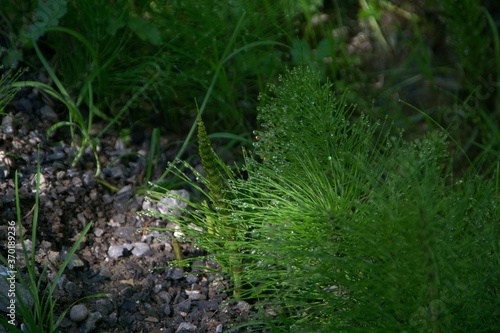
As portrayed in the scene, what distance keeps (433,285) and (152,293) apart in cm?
94

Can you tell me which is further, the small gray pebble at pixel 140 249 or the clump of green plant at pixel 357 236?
the small gray pebble at pixel 140 249

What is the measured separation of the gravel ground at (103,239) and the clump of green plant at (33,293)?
0.04 m

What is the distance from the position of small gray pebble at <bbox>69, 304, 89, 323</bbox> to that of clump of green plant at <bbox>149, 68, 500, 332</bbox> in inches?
13.7

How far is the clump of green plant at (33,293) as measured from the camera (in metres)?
2.00

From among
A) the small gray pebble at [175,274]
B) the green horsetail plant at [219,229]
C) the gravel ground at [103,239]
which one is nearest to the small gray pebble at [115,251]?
the gravel ground at [103,239]

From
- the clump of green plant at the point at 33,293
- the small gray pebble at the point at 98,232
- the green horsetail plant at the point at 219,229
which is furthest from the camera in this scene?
the small gray pebble at the point at 98,232

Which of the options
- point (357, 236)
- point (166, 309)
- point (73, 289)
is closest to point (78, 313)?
point (73, 289)

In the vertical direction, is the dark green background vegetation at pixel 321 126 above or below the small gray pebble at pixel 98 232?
above

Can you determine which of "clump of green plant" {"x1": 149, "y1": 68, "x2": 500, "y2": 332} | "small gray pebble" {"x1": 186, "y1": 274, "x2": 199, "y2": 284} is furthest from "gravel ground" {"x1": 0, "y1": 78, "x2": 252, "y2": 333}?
"clump of green plant" {"x1": 149, "y1": 68, "x2": 500, "y2": 332}

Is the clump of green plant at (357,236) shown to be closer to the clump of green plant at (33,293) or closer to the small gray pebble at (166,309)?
the small gray pebble at (166,309)

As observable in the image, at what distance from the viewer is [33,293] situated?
2.02 m

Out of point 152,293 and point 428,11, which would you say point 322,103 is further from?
point 428,11

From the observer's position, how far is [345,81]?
333 cm

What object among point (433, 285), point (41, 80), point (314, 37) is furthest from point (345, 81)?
point (433, 285)
